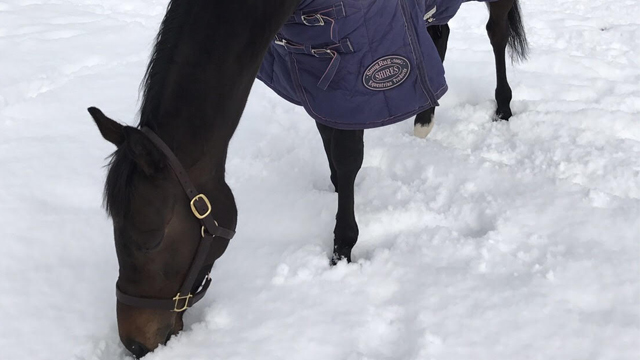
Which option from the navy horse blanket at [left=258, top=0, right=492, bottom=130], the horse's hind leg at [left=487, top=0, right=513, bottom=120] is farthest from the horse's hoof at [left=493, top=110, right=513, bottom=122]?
the navy horse blanket at [left=258, top=0, right=492, bottom=130]

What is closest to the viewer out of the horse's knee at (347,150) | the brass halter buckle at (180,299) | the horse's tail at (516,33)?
the brass halter buckle at (180,299)

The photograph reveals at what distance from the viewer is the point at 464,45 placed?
400 centimetres

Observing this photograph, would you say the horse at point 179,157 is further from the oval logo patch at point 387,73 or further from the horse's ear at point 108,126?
the oval logo patch at point 387,73

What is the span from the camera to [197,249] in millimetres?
1387

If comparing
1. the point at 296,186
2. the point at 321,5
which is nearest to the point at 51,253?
the point at 296,186

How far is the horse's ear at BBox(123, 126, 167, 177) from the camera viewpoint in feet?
3.67

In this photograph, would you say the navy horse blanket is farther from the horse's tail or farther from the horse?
the horse's tail

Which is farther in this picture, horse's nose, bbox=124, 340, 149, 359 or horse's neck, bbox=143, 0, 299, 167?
horse's nose, bbox=124, 340, 149, 359

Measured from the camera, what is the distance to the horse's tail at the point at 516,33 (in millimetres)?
3092

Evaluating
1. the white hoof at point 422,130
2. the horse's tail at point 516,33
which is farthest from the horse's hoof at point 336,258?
the horse's tail at point 516,33

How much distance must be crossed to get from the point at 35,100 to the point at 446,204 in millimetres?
2433

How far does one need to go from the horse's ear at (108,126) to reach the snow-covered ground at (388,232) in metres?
0.24

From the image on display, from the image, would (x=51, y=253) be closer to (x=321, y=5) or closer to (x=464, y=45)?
(x=321, y=5)

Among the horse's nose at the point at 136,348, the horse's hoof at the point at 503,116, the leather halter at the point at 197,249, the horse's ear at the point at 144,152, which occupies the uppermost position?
the horse's ear at the point at 144,152
